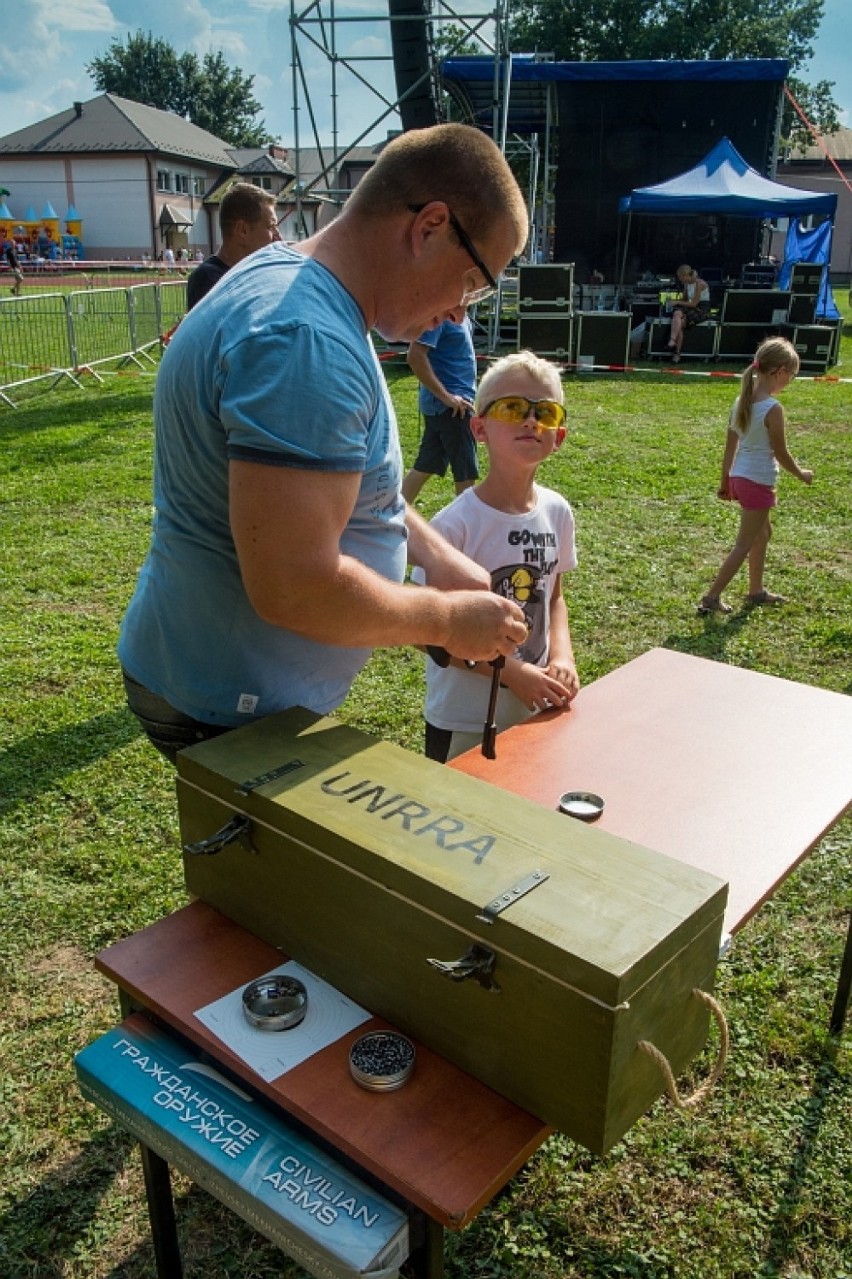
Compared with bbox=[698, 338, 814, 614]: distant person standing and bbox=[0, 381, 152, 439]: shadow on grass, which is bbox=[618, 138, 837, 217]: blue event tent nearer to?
bbox=[0, 381, 152, 439]: shadow on grass

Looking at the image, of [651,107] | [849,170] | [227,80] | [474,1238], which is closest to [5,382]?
[474,1238]

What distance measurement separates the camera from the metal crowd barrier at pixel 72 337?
514 inches

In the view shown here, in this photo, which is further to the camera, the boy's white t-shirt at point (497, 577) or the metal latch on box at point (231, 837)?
the boy's white t-shirt at point (497, 577)

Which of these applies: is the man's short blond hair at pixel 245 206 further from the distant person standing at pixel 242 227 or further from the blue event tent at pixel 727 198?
the blue event tent at pixel 727 198

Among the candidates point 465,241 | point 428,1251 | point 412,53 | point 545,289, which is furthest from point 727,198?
point 428,1251

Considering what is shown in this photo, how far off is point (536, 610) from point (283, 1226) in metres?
1.87

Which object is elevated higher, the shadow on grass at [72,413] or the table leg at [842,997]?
the shadow on grass at [72,413]

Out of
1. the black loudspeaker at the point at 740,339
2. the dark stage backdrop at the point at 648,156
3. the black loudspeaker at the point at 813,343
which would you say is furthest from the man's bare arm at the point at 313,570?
the dark stage backdrop at the point at 648,156

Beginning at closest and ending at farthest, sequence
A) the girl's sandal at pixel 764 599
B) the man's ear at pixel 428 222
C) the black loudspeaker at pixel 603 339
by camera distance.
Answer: the man's ear at pixel 428 222, the girl's sandal at pixel 764 599, the black loudspeaker at pixel 603 339

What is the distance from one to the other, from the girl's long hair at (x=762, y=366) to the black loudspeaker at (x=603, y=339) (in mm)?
9616

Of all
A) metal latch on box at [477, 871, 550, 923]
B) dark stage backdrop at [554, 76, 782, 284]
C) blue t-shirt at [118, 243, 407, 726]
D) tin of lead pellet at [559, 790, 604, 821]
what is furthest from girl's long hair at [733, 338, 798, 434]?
dark stage backdrop at [554, 76, 782, 284]

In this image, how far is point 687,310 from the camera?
643 inches

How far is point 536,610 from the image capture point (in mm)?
2787

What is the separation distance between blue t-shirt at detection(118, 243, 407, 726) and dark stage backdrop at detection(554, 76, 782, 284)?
2097 cm
